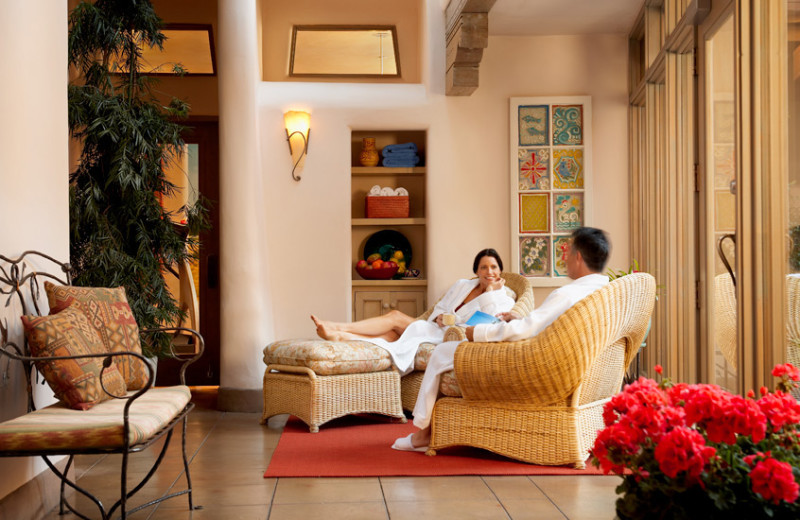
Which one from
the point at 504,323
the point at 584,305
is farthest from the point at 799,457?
the point at 504,323

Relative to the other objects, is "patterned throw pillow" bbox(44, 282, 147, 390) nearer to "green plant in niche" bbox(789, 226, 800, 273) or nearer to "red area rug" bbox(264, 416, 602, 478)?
"red area rug" bbox(264, 416, 602, 478)

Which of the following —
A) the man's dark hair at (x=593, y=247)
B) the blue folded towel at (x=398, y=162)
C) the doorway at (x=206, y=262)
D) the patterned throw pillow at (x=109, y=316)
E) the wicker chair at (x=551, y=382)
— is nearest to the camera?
the patterned throw pillow at (x=109, y=316)

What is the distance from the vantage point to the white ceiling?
580cm

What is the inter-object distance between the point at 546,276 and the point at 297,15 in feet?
9.91

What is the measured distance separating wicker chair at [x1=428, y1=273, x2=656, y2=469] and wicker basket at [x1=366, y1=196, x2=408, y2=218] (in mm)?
2705

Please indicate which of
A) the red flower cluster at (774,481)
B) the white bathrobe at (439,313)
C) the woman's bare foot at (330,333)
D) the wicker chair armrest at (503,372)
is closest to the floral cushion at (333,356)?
the white bathrobe at (439,313)

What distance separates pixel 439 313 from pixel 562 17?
2379 mm

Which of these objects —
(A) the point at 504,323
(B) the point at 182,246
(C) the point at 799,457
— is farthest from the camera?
(B) the point at 182,246

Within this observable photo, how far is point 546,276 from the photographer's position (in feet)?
20.9

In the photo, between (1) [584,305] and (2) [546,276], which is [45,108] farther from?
(2) [546,276]

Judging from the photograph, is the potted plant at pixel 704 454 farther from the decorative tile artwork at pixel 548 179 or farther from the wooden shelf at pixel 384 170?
the wooden shelf at pixel 384 170

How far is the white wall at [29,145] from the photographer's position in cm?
302

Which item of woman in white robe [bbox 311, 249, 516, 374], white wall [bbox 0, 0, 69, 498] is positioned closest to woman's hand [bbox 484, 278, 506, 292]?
woman in white robe [bbox 311, 249, 516, 374]

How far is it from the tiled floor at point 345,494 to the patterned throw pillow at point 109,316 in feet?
1.82
